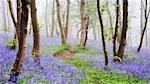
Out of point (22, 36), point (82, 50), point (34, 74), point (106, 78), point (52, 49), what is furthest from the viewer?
point (82, 50)

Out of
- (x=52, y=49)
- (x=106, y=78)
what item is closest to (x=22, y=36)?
(x=106, y=78)

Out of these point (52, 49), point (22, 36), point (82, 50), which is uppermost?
point (22, 36)

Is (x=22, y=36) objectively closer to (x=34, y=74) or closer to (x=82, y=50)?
(x=34, y=74)

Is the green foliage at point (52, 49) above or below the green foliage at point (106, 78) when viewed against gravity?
below

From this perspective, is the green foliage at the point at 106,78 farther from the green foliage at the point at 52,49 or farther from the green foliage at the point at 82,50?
the green foliage at the point at 82,50

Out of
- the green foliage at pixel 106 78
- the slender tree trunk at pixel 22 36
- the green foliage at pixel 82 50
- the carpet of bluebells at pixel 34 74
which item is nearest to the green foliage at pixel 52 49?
the green foliage at pixel 82 50

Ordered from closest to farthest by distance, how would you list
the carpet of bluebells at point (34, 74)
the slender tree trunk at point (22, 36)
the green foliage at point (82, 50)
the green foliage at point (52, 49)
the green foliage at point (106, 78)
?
1. the slender tree trunk at point (22, 36)
2. the carpet of bluebells at point (34, 74)
3. the green foliage at point (106, 78)
4. the green foliage at point (52, 49)
5. the green foliage at point (82, 50)

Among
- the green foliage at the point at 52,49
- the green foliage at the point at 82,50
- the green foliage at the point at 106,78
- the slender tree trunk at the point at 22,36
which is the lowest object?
the green foliage at the point at 82,50

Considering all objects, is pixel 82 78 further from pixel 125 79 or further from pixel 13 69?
pixel 13 69

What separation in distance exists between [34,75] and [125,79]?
4.73 m

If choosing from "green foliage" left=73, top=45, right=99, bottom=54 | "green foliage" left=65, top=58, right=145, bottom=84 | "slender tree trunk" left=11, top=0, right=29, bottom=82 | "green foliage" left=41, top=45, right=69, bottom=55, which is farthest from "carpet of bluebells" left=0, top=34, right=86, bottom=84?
"green foliage" left=73, top=45, right=99, bottom=54

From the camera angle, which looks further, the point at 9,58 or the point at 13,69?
the point at 9,58

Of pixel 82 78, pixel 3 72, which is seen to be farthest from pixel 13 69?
pixel 82 78

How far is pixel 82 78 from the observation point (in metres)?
11.4
